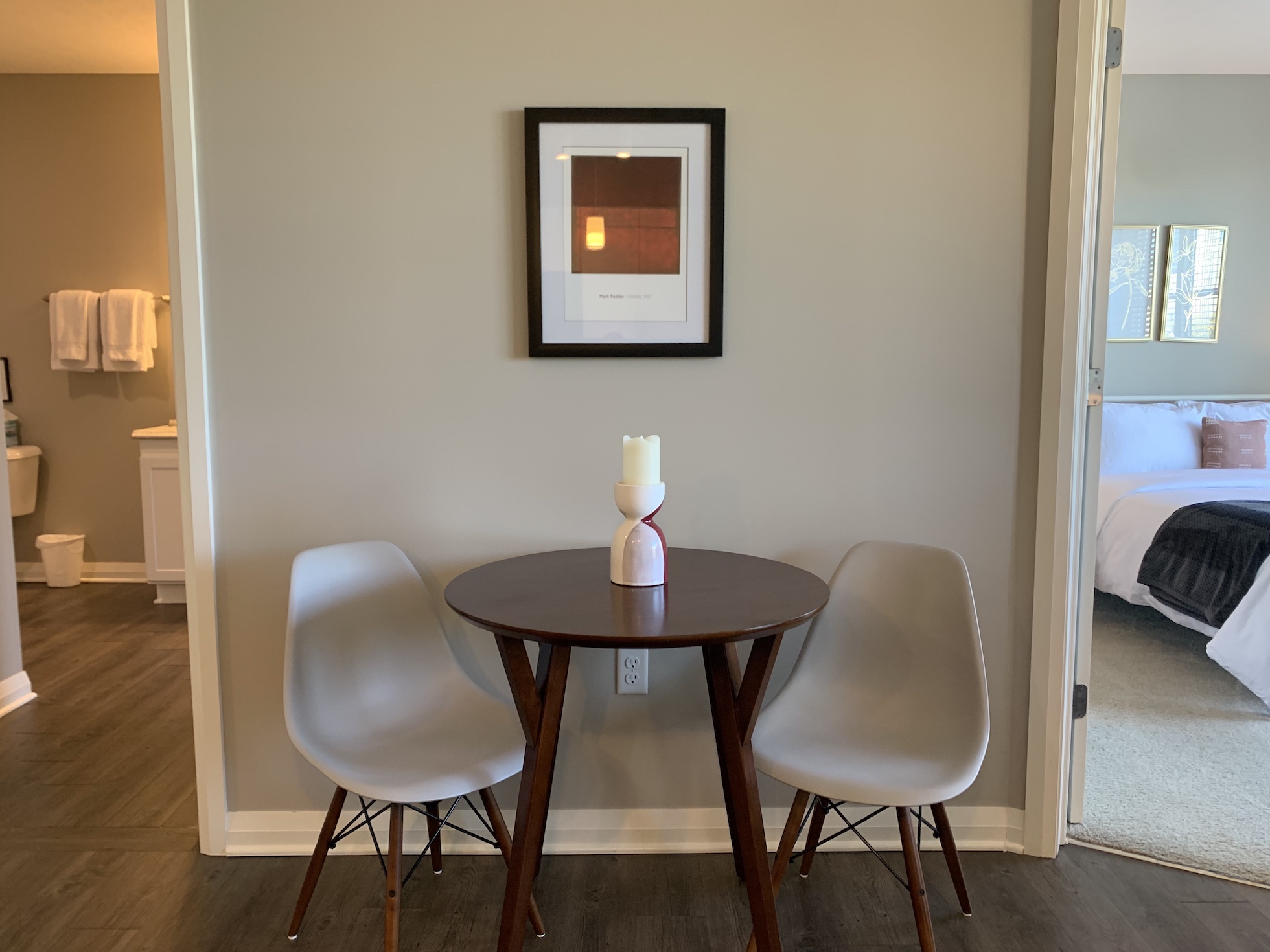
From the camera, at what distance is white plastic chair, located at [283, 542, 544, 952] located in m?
1.64

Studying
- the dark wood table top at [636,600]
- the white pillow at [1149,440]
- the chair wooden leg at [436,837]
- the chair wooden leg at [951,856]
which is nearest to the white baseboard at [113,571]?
the chair wooden leg at [436,837]

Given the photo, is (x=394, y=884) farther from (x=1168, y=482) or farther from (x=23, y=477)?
(x=23, y=477)

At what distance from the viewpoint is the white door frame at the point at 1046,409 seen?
1931 mm

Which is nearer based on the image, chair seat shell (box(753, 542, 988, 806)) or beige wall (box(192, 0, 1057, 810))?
chair seat shell (box(753, 542, 988, 806))

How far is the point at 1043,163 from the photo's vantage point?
2.00m

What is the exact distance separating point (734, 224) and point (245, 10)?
1.20 meters

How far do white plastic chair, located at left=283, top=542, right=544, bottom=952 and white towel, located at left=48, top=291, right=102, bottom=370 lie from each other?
11.5ft

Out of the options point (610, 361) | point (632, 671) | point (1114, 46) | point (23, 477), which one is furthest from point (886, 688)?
point (23, 477)

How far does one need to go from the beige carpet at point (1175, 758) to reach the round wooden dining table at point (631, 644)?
3.68ft

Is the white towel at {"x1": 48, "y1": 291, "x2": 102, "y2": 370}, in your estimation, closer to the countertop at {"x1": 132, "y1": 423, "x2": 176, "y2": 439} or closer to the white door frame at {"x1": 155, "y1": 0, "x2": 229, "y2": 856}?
the countertop at {"x1": 132, "y1": 423, "x2": 176, "y2": 439}

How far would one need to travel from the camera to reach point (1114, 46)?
6.42 ft

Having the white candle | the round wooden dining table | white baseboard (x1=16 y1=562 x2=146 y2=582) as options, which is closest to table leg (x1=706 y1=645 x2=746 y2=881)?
the round wooden dining table

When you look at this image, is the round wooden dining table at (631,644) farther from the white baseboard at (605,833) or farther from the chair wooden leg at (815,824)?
the white baseboard at (605,833)

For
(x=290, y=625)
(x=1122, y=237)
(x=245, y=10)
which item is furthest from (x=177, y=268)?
(x=1122, y=237)
